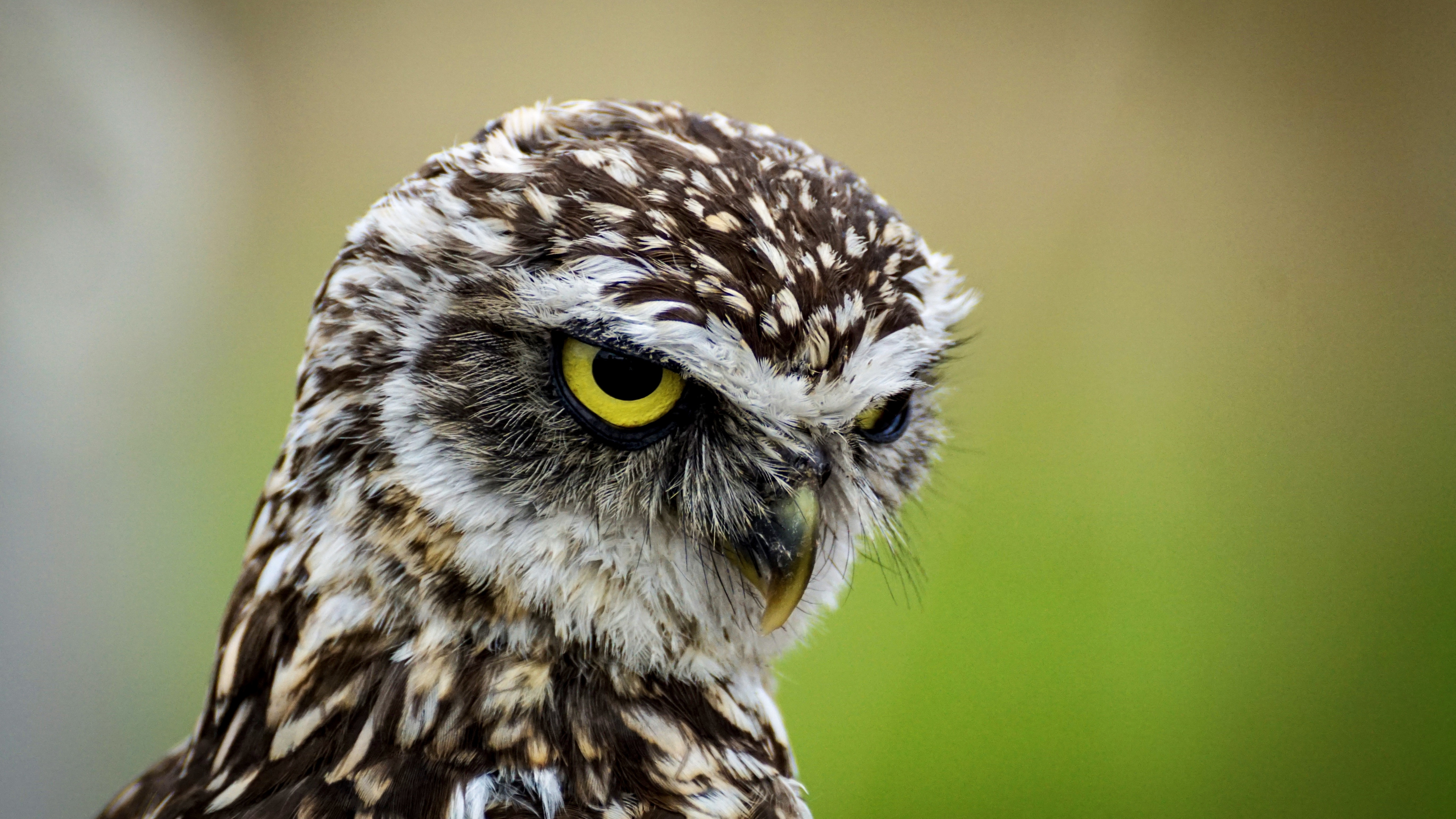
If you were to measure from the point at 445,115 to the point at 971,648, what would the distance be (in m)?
1.98

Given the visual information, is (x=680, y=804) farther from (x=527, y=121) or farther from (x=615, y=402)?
(x=527, y=121)

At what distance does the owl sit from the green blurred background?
34.7 inches

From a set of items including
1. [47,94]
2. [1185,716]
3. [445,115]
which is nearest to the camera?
[47,94]

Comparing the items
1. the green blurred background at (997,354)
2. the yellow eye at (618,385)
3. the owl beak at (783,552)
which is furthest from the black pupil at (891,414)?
the green blurred background at (997,354)

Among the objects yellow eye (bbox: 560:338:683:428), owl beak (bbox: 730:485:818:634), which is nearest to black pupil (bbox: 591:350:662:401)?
yellow eye (bbox: 560:338:683:428)

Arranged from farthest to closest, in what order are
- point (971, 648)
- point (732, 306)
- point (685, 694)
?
point (971, 648)
point (685, 694)
point (732, 306)

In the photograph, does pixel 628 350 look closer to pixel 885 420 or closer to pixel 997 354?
pixel 885 420

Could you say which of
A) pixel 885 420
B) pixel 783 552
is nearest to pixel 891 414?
pixel 885 420

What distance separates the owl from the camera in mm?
794

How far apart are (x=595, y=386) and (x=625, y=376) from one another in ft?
0.10

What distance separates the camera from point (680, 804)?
2.75ft

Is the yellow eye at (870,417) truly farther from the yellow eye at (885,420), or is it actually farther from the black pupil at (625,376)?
the black pupil at (625,376)

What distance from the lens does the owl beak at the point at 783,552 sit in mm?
867

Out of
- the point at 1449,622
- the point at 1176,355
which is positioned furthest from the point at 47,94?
the point at 1449,622
